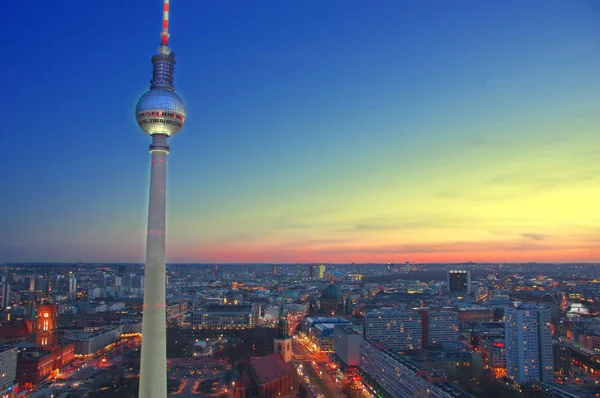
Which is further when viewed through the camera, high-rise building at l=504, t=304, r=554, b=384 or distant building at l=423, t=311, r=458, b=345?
distant building at l=423, t=311, r=458, b=345

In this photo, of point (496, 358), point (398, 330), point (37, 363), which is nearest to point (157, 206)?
point (37, 363)

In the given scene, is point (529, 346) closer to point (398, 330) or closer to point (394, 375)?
point (394, 375)

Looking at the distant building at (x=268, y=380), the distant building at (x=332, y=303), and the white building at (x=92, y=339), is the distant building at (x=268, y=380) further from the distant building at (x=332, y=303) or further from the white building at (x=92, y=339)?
the distant building at (x=332, y=303)

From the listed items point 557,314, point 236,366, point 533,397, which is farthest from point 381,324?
point 557,314

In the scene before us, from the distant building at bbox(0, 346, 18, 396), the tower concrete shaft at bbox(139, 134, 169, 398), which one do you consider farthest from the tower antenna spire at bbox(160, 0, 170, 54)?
the distant building at bbox(0, 346, 18, 396)

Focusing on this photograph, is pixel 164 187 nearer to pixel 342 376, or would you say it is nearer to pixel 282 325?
pixel 282 325

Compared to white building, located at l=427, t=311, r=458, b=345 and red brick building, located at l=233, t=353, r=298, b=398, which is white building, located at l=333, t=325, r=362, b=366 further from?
white building, located at l=427, t=311, r=458, b=345
